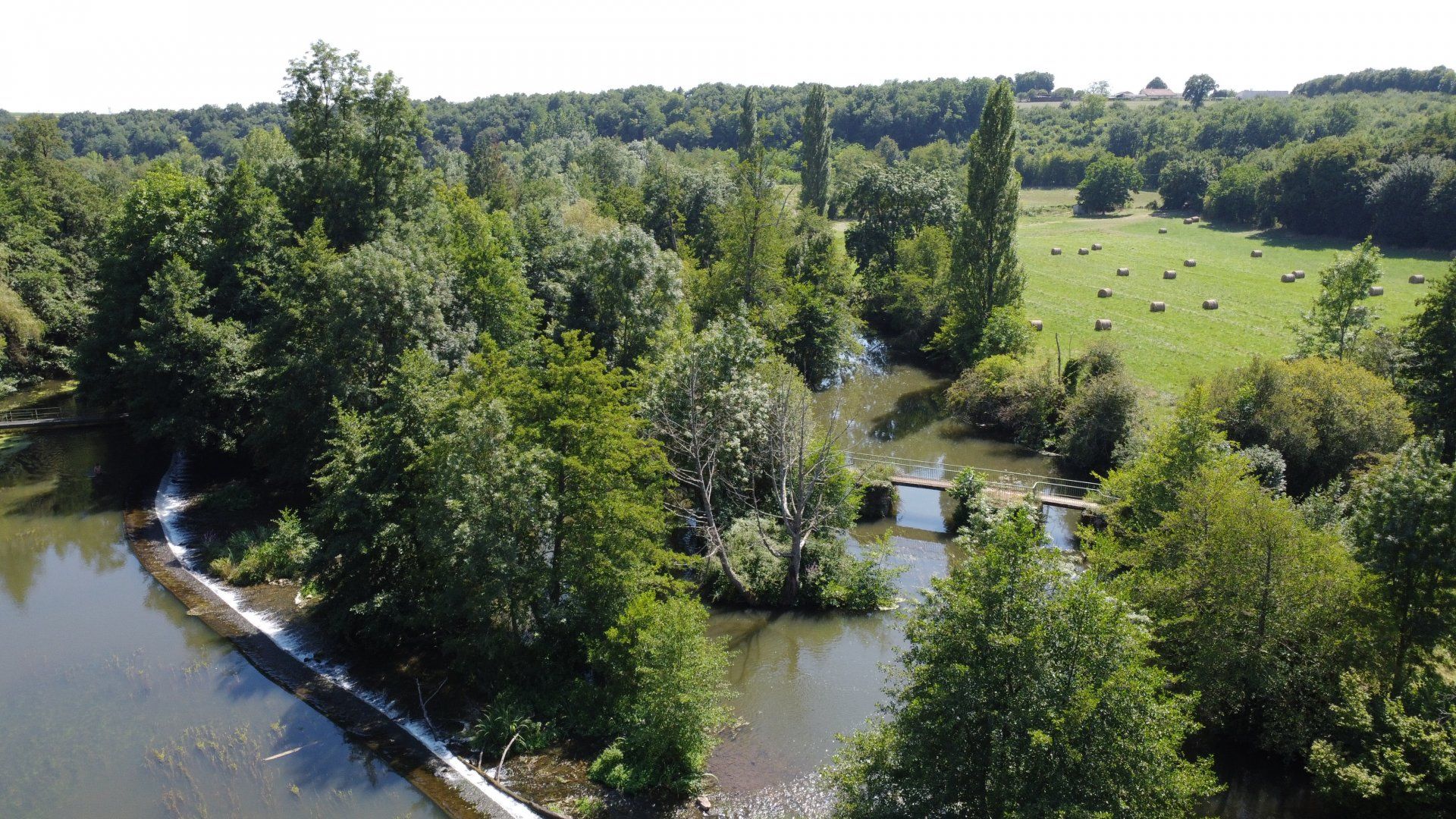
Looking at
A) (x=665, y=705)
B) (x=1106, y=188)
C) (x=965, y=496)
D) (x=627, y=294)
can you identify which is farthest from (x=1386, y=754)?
(x=1106, y=188)

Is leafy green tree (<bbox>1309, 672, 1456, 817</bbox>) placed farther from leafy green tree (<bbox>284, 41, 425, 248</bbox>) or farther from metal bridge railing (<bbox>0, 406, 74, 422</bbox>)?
metal bridge railing (<bbox>0, 406, 74, 422</bbox>)

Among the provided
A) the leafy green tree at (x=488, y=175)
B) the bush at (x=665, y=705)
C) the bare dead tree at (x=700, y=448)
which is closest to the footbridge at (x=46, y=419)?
the leafy green tree at (x=488, y=175)

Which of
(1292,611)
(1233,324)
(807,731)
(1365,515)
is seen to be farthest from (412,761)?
(1233,324)

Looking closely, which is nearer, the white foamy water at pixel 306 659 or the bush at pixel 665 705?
the bush at pixel 665 705

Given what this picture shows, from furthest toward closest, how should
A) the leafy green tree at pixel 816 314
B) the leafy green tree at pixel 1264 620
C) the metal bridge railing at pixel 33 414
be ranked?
the leafy green tree at pixel 816 314, the metal bridge railing at pixel 33 414, the leafy green tree at pixel 1264 620

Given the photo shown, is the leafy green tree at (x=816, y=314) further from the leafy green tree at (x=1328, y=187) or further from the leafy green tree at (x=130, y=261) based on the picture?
the leafy green tree at (x=1328, y=187)

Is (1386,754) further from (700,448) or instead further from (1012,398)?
(1012,398)

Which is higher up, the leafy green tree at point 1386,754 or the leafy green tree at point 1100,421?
the leafy green tree at point 1100,421

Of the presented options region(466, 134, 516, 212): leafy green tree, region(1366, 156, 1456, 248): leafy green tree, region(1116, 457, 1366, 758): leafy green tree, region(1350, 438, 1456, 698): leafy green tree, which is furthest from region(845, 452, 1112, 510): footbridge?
region(1366, 156, 1456, 248): leafy green tree
